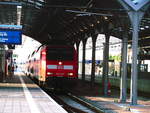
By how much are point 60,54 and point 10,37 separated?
9468mm

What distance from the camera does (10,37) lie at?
128 ft

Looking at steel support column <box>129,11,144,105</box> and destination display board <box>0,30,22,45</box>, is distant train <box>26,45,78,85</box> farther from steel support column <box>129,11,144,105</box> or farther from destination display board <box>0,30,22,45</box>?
destination display board <box>0,30,22,45</box>

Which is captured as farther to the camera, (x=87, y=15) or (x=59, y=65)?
(x=87, y=15)

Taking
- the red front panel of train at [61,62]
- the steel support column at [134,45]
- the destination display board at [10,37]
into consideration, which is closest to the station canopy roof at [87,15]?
the steel support column at [134,45]

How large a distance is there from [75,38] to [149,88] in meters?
16.2

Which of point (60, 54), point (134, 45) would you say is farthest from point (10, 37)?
point (134, 45)

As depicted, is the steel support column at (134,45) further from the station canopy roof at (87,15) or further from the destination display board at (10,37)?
the destination display board at (10,37)

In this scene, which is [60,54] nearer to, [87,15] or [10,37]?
[87,15]

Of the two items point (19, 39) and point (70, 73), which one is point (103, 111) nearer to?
point (70, 73)

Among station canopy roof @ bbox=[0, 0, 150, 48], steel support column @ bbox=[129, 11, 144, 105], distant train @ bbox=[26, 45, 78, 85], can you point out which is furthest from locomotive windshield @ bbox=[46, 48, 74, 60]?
steel support column @ bbox=[129, 11, 144, 105]

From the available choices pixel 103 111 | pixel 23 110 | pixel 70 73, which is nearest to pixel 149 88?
pixel 70 73

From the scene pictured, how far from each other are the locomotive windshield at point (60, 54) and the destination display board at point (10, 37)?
29.3 feet

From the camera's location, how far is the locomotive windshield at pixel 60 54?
30.6m

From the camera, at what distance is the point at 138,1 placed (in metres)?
23.2
